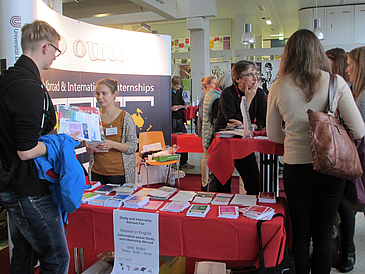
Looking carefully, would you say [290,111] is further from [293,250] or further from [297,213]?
[293,250]

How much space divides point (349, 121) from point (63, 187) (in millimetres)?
1531

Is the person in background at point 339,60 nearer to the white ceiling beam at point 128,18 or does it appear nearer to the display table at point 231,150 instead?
the display table at point 231,150

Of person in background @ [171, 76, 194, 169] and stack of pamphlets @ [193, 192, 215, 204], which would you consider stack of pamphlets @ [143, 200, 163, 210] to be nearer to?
stack of pamphlets @ [193, 192, 215, 204]

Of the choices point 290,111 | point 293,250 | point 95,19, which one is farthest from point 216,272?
point 95,19

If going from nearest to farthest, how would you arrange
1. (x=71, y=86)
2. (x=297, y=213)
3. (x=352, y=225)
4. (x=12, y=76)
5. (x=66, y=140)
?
(x=12, y=76)
(x=66, y=140)
(x=297, y=213)
(x=352, y=225)
(x=71, y=86)

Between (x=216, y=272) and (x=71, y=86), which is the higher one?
(x=71, y=86)

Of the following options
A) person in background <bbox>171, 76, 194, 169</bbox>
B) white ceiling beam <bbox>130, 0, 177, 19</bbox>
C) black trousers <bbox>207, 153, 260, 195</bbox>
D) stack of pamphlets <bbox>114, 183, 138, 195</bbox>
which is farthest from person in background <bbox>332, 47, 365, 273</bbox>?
white ceiling beam <bbox>130, 0, 177, 19</bbox>

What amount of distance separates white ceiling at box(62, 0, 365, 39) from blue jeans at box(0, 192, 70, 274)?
586 centimetres

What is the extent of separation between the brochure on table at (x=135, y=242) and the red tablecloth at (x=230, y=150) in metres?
0.84

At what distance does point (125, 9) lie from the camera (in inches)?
355

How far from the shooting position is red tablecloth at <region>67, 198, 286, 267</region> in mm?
1772

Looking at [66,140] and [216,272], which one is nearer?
[66,140]

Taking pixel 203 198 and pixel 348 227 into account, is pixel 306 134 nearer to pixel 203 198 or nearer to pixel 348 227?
pixel 203 198

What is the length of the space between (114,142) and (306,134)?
57.5 inches
